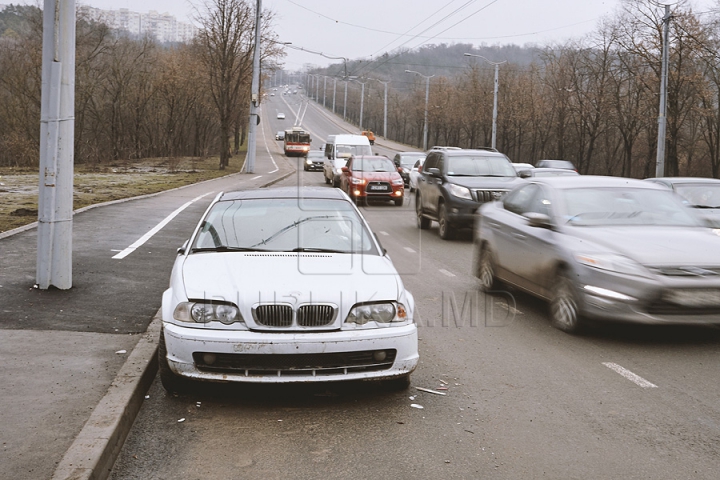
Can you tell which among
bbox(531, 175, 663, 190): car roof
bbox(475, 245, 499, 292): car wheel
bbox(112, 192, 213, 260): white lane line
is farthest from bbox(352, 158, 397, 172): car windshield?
bbox(531, 175, 663, 190): car roof

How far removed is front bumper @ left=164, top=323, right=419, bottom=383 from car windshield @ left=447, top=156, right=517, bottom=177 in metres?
12.0

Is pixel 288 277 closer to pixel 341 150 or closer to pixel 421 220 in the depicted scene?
pixel 421 220

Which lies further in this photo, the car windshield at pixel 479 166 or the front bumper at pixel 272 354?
the car windshield at pixel 479 166

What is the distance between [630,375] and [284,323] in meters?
2.94

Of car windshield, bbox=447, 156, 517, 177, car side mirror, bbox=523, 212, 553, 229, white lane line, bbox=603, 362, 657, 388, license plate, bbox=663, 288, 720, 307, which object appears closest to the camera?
white lane line, bbox=603, 362, 657, 388

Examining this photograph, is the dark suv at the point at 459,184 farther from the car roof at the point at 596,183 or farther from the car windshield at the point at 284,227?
the car windshield at the point at 284,227

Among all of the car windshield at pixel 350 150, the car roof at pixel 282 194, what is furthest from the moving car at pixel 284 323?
the car windshield at pixel 350 150

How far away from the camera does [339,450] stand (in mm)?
4453

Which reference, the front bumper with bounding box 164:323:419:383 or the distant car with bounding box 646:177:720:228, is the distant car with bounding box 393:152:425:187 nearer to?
the distant car with bounding box 646:177:720:228

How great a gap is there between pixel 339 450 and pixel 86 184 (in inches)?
1091

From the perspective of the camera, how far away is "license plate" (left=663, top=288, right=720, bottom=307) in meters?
6.81

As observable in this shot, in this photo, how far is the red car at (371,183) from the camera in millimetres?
25312

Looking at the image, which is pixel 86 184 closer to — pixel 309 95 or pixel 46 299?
pixel 46 299

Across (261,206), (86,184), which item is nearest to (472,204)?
(261,206)
